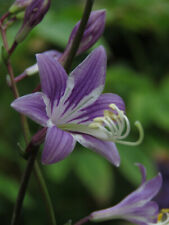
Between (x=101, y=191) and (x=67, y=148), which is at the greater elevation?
(x=67, y=148)

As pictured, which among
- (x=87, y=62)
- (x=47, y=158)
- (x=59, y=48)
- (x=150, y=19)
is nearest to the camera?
(x=47, y=158)

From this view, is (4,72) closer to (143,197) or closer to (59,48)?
(59,48)

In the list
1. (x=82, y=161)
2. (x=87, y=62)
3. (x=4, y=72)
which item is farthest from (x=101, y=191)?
(x=87, y=62)

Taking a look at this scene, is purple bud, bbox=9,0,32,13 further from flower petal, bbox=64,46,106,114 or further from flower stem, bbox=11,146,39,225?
flower stem, bbox=11,146,39,225

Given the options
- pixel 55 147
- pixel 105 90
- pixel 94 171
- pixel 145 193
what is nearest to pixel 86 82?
pixel 55 147

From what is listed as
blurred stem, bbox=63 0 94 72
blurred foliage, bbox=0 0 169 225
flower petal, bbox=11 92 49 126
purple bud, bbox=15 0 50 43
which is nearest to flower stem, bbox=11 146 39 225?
flower petal, bbox=11 92 49 126

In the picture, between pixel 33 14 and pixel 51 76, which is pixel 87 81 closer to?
pixel 51 76

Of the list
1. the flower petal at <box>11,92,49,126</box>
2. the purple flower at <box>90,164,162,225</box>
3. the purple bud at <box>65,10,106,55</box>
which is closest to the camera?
the flower petal at <box>11,92,49,126</box>

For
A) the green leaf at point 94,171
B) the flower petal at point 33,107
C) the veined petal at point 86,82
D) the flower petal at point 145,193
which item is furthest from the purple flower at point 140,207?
the green leaf at point 94,171
